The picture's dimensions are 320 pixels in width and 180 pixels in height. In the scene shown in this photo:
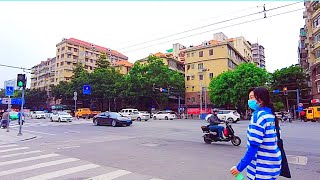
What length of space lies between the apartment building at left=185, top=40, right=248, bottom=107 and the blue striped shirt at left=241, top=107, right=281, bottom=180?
48317 mm

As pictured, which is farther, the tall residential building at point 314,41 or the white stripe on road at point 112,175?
the tall residential building at point 314,41

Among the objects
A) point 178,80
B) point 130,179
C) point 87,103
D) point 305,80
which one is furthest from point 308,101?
point 130,179

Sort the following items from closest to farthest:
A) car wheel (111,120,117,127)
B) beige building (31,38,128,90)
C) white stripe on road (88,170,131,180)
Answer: white stripe on road (88,170,131,180) → car wheel (111,120,117,127) → beige building (31,38,128,90)

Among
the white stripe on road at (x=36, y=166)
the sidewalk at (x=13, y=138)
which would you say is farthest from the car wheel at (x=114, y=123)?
the white stripe on road at (x=36, y=166)

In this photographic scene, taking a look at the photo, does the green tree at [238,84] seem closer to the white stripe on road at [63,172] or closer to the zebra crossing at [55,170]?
the zebra crossing at [55,170]

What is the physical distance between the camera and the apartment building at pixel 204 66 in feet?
172

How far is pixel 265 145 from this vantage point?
2.92 meters

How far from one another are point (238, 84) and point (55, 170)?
3865 cm

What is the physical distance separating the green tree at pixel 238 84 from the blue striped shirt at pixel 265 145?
3902 centimetres

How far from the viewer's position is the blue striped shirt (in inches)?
114

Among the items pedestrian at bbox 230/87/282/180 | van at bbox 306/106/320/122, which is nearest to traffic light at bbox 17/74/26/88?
pedestrian at bbox 230/87/282/180

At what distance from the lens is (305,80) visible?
167 feet

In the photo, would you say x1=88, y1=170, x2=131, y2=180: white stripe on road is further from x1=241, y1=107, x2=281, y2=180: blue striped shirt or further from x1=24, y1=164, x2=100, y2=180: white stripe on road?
x1=241, y1=107, x2=281, y2=180: blue striped shirt

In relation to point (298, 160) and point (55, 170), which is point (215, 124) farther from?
point (55, 170)
